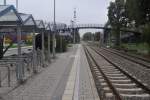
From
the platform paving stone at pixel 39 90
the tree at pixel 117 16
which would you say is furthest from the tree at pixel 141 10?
the tree at pixel 117 16

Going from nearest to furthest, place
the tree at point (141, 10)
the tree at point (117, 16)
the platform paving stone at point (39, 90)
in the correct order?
the platform paving stone at point (39, 90), the tree at point (141, 10), the tree at point (117, 16)

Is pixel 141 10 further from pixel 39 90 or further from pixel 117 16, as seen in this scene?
pixel 117 16

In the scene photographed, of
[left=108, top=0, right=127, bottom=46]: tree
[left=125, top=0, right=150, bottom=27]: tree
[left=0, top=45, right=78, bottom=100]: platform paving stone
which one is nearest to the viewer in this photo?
[left=0, top=45, right=78, bottom=100]: platform paving stone

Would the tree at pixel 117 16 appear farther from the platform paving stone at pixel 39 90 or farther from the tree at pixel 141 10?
the platform paving stone at pixel 39 90

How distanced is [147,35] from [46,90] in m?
35.6

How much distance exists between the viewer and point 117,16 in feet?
383

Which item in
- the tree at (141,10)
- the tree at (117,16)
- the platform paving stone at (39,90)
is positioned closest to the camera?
the platform paving stone at (39,90)

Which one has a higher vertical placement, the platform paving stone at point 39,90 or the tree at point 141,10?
the tree at point 141,10

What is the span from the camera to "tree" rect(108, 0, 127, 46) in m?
115

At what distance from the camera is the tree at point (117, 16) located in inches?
4545

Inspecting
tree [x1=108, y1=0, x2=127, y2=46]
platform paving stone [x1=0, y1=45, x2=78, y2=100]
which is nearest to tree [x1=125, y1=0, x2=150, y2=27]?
platform paving stone [x1=0, y1=45, x2=78, y2=100]

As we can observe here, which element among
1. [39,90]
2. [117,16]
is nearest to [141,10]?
[39,90]

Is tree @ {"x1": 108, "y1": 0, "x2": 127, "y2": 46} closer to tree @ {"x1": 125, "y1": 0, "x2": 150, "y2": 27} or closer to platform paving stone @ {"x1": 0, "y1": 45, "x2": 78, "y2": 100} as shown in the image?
tree @ {"x1": 125, "y1": 0, "x2": 150, "y2": 27}

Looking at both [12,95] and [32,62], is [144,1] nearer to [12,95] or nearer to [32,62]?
[32,62]
